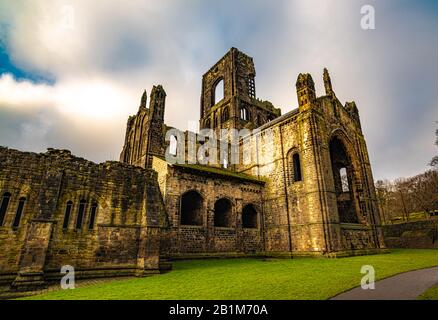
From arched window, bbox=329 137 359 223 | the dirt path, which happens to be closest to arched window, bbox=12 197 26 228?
the dirt path

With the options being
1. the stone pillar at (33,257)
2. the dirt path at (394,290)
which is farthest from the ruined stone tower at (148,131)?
the dirt path at (394,290)

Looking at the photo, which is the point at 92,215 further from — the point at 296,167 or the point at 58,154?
the point at 296,167

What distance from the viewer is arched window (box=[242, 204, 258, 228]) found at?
2022 cm

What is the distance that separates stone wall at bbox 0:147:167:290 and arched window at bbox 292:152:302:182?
1186 cm

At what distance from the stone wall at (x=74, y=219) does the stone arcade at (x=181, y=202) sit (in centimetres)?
4

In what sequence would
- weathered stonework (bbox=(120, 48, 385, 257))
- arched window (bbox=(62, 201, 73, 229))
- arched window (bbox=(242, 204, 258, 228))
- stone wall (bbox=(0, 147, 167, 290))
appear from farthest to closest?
1. arched window (bbox=(242, 204, 258, 228))
2. weathered stonework (bbox=(120, 48, 385, 257))
3. arched window (bbox=(62, 201, 73, 229))
4. stone wall (bbox=(0, 147, 167, 290))

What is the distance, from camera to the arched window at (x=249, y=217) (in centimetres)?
2022

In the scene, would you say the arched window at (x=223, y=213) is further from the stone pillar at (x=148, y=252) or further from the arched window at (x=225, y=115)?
the arched window at (x=225, y=115)

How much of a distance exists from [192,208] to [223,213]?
2780mm

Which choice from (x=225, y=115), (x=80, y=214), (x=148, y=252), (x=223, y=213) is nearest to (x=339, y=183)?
(x=223, y=213)

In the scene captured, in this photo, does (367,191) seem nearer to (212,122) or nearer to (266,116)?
(266,116)

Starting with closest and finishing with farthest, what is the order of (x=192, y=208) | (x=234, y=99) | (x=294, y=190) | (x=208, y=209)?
(x=208, y=209) → (x=192, y=208) → (x=294, y=190) → (x=234, y=99)

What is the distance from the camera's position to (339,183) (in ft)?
78.0

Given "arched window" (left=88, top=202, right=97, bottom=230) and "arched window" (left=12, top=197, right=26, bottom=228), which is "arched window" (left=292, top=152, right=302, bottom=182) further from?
"arched window" (left=12, top=197, right=26, bottom=228)
